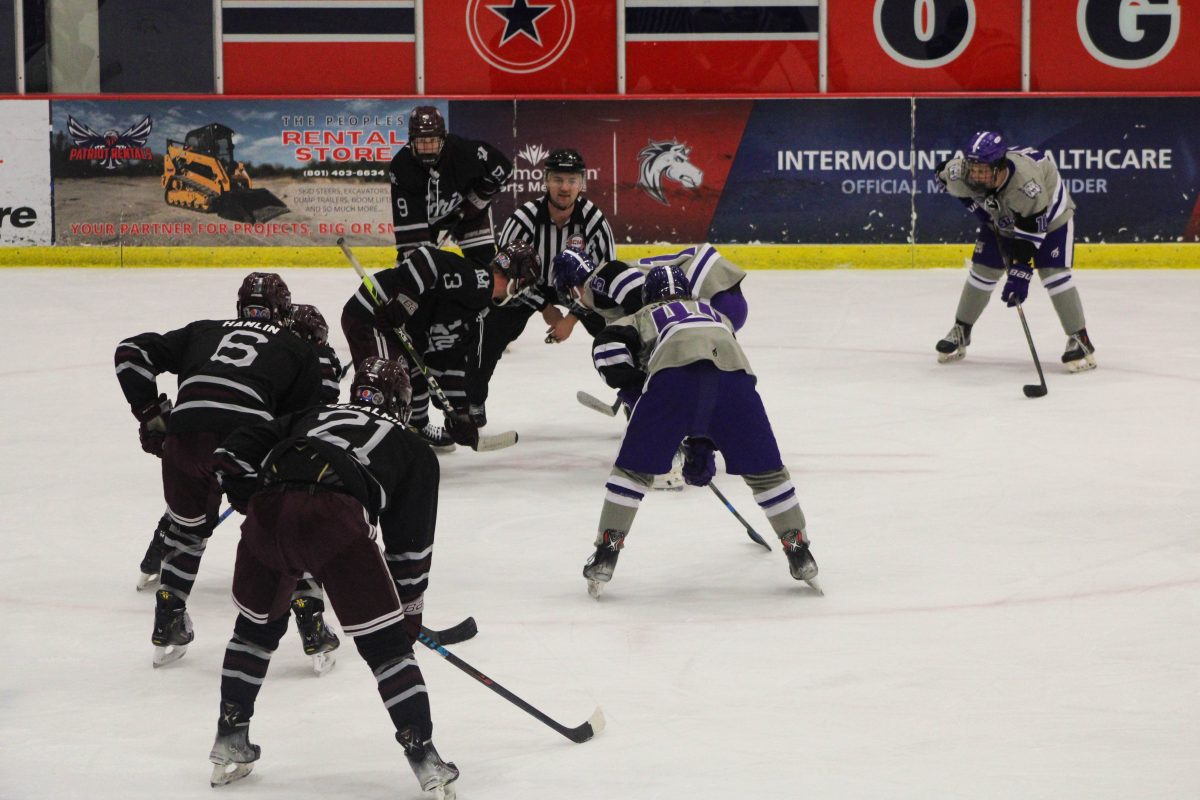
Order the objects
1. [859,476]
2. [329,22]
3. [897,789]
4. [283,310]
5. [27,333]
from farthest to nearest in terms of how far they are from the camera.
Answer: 1. [329,22]
2. [27,333]
3. [859,476]
4. [283,310]
5. [897,789]

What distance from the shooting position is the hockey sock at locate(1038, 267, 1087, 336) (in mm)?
8016

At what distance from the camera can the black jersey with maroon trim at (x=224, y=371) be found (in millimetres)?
4090

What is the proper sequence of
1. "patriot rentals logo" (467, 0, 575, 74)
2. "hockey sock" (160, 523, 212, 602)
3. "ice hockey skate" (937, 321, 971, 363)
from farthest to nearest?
"patriot rentals logo" (467, 0, 575, 74), "ice hockey skate" (937, 321, 971, 363), "hockey sock" (160, 523, 212, 602)

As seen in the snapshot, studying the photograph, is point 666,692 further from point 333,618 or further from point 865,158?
point 865,158

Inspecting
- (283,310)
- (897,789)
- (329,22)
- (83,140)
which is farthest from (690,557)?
(329,22)

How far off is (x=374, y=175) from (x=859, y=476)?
6216 millimetres

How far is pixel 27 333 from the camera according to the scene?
8977 mm

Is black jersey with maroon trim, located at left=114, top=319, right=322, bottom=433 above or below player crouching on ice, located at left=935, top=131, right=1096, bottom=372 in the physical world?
below

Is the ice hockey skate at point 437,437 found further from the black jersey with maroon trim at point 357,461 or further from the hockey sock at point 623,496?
the black jersey with maroon trim at point 357,461

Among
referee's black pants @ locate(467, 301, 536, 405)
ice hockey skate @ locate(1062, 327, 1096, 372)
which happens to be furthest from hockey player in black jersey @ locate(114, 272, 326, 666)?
ice hockey skate @ locate(1062, 327, 1096, 372)

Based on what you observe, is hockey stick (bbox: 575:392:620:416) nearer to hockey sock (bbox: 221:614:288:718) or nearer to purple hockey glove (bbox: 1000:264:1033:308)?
purple hockey glove (bbox: 1000:264:1033:308)

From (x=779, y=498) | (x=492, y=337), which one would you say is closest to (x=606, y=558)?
(x=779, y=498)

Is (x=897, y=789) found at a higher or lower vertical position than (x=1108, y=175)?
lower

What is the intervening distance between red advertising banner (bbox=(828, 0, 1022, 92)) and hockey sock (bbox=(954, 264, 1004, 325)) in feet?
15.0
